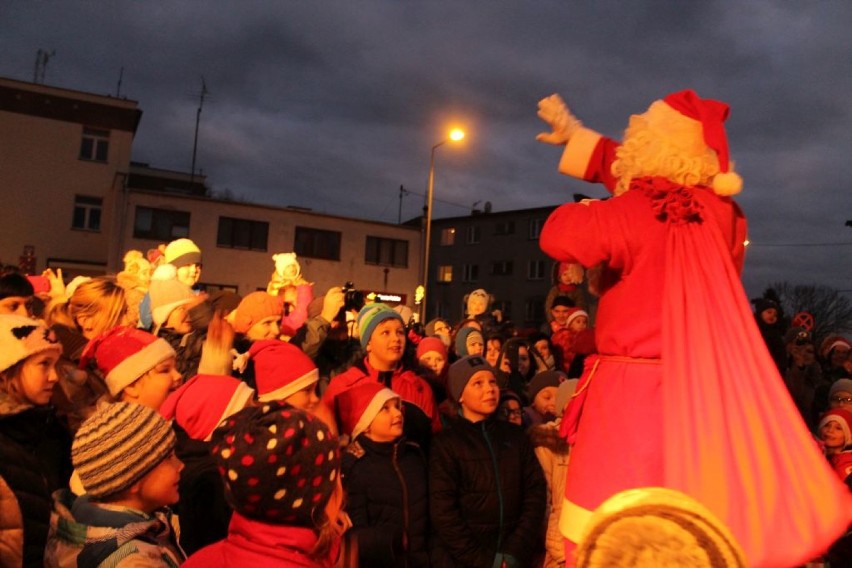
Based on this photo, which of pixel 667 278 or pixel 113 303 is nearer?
pixel 667 278

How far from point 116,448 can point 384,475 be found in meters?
1.70

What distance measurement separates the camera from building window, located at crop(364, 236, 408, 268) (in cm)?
3628

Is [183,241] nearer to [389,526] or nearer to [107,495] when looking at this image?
[389,526]

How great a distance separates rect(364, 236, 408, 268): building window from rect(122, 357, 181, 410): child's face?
32309mm

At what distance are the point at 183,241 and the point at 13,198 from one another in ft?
96.7

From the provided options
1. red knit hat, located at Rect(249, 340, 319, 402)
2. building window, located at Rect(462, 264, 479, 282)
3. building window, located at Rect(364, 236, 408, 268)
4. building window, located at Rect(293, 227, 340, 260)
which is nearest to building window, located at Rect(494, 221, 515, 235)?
building window, located at Rect(462, 264, 479, 282)

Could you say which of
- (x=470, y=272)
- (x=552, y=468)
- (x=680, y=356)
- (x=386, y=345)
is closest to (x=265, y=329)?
(x=386, y=345)

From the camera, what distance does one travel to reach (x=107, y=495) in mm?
2377

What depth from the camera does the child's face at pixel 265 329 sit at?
4.91 m

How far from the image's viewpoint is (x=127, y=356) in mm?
3756

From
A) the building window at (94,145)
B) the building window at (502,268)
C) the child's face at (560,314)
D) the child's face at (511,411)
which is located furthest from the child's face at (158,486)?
the building window at (502,268)

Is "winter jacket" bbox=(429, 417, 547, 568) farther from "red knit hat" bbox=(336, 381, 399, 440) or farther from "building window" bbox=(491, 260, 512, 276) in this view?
"building window" bbox=(491, 260, 512, 276)

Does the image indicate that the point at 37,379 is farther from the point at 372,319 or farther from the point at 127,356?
the point at 372,319

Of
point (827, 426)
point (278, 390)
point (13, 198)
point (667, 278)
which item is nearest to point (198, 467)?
point (278, 390)
